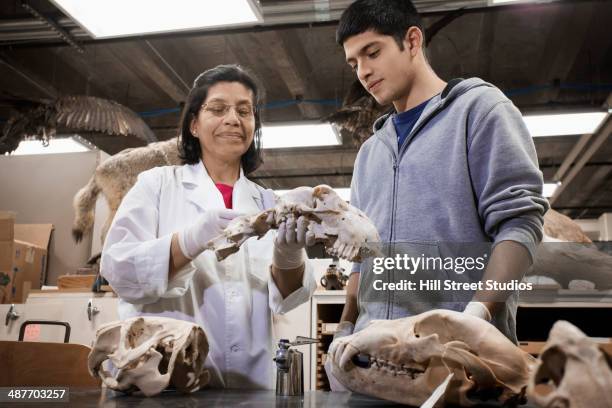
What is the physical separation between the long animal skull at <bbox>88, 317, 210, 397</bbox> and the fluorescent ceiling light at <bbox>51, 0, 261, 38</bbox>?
75.1 inches

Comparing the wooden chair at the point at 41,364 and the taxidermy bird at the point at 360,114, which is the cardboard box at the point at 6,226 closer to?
the taxidermy bird at the point at 360,114

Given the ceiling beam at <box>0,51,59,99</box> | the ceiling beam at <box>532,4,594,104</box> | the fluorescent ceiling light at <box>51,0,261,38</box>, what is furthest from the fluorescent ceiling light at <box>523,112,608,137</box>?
the ceiling beam at <box>0,51,59,99</box>

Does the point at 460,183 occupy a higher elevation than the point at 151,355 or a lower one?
higher

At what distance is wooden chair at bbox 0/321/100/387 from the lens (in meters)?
1.54

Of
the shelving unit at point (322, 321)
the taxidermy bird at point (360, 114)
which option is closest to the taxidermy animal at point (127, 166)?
the shelving unit at point (322, 321)

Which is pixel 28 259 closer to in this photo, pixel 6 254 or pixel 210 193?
pixel 6 254

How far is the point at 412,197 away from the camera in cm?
121

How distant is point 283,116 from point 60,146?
98.4 inches

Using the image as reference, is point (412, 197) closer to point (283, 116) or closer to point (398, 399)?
point (398, 399)

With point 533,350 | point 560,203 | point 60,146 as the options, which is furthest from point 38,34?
point 560,203

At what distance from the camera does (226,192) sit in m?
1.59

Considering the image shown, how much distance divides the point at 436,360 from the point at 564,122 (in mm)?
3777

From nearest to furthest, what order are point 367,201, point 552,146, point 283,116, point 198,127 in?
point 367,201 < point 198,127 < point 283,116 < point 552,146

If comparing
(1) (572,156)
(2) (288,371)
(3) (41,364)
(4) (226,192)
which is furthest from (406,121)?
(1) (572,156)
